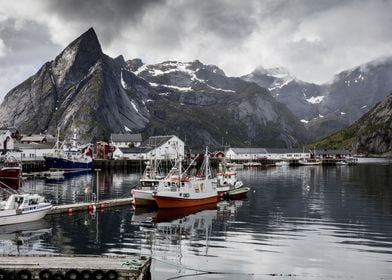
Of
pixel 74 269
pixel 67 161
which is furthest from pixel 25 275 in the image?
pixel 67 161

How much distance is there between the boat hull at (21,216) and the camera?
49.2 meters

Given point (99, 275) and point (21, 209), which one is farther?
point (21, 209)

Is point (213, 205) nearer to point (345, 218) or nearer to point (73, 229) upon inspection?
point (345, 218)

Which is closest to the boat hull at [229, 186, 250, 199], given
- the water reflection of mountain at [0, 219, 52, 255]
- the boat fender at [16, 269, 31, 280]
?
the water reflection of mountain at [0, 219, 52, 255]

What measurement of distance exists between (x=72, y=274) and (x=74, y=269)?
318mm

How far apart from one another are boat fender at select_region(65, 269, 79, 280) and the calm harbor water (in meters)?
6.86

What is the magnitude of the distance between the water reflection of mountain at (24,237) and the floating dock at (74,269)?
37.3ft

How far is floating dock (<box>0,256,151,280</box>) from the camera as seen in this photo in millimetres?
26250

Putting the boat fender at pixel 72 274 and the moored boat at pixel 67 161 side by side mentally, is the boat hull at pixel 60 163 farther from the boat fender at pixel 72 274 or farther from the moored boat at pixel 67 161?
the boat fender at pixel 72 274

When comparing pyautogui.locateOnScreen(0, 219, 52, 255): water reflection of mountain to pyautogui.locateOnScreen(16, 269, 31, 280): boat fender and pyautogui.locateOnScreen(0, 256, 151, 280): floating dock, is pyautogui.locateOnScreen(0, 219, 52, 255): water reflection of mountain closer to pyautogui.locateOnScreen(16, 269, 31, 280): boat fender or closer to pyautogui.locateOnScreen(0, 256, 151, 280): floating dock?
pyautogui.locateOnScreen(0, 256, 151, 280): floating dock

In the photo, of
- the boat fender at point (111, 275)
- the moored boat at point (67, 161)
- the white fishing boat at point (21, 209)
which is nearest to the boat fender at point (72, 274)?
the boat fender at point (111, 275)

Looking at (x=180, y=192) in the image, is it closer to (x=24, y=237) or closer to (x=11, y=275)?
(x=24, y=237)

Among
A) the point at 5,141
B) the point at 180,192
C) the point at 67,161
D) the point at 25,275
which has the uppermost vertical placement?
the point at 5,141

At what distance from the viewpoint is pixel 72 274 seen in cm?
2659
